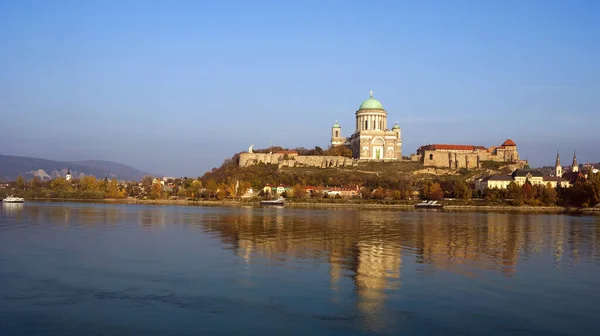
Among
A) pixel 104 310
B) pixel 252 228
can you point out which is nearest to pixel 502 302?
pixel 104 310

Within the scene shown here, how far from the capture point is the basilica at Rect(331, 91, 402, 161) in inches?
2869

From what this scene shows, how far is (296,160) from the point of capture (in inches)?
2817

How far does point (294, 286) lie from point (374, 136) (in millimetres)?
63167

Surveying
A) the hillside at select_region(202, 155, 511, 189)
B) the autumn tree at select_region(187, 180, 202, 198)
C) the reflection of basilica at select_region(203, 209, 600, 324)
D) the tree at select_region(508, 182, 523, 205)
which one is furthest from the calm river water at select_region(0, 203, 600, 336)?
the autumn tree at select_region(187, 180, 202, 198)

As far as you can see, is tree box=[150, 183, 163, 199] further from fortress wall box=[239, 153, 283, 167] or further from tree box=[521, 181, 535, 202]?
tree box=[521, 181, 535, 202]

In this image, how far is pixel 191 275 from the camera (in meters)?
12.1

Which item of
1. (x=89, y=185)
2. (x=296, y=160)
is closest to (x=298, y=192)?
(x=296, y=160)

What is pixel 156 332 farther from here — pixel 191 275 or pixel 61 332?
pixel 191 275

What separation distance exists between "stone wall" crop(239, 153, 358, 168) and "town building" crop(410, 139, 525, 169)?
9.01 m

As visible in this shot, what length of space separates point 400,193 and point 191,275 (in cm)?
4780

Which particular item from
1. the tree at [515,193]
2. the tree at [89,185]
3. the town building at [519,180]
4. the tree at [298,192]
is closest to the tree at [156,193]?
the tree at [89,185]

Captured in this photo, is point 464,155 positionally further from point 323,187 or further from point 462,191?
point 323,187

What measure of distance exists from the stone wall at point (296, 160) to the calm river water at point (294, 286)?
5151 centimetres

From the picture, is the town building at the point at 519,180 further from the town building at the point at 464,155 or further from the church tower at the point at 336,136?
the church tower at the point at 336,136
